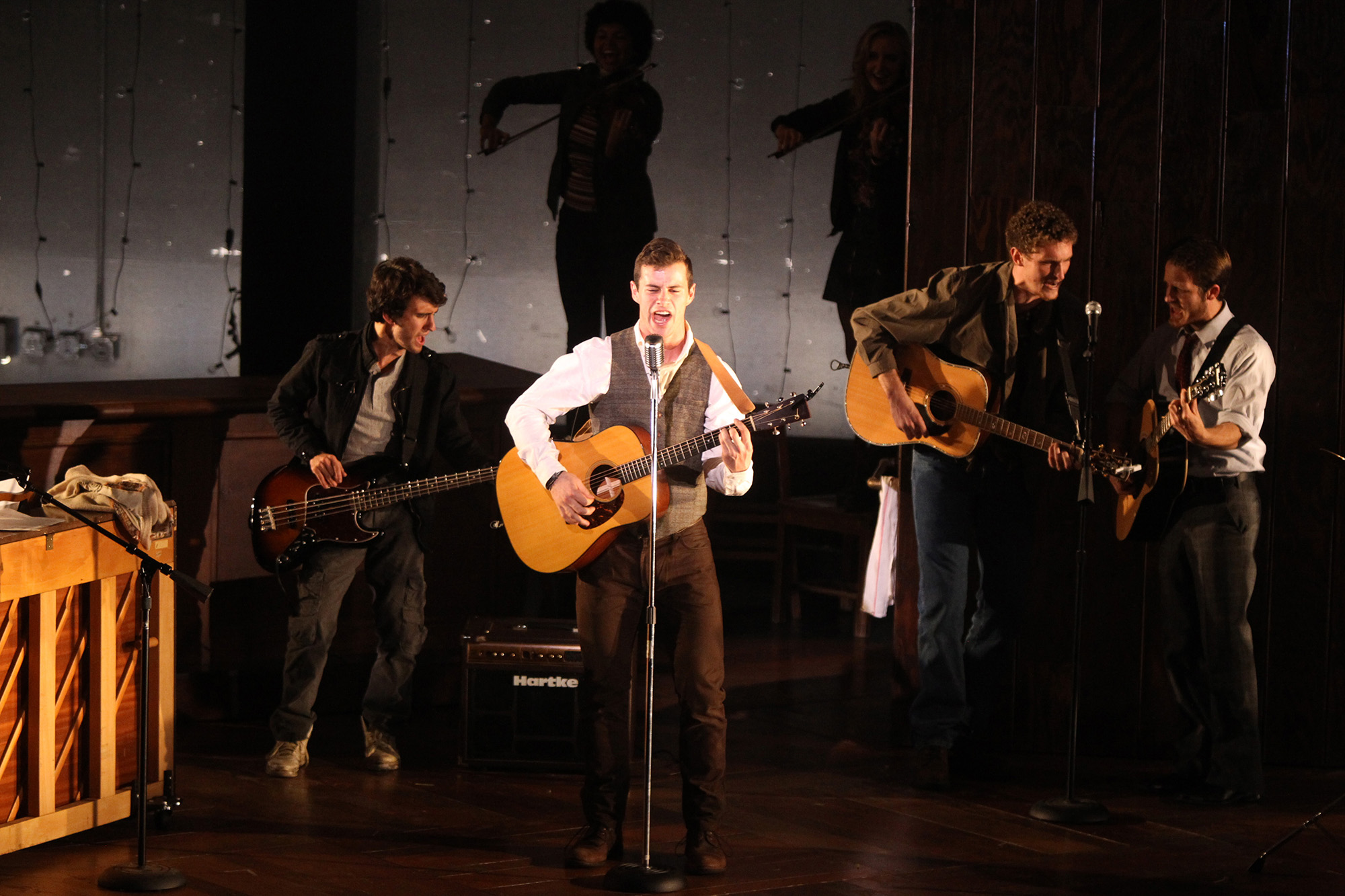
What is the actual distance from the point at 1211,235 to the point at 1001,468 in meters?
1.17

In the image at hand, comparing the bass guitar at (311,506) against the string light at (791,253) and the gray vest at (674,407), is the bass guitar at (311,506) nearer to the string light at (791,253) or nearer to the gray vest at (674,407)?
the gray vest at (674,407)

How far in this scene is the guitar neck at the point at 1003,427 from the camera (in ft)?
15.7

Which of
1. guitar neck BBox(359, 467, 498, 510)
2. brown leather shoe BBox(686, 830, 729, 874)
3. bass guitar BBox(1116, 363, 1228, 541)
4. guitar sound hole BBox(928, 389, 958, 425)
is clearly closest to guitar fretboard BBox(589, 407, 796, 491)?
guitar neck BBox(359, 467, 498, 510)

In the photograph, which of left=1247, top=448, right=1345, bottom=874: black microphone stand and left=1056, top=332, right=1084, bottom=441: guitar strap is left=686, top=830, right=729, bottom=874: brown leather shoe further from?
left=1056, top=332, right=1084, bottom=441: guitar strap

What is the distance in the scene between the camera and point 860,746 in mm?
5543

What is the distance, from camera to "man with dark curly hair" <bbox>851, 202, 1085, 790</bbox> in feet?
16.0

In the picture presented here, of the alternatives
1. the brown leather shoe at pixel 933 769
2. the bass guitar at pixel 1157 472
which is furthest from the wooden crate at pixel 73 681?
the bass guitar at pixel 1157 472

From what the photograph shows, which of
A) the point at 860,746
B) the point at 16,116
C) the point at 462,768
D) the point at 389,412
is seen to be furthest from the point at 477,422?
the point at 16,116

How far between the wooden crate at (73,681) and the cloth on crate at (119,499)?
8 cm

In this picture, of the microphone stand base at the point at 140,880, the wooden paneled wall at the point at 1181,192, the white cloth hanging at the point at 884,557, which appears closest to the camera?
the microphone stand base at the point at 140,880

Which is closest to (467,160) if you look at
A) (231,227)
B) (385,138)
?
(385,138)

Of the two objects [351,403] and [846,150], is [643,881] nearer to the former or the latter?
[351,403]

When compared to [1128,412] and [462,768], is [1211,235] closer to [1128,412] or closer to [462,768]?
[1128,412]

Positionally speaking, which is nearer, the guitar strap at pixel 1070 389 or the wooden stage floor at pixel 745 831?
the wooden stage floor at pixel 745 831
